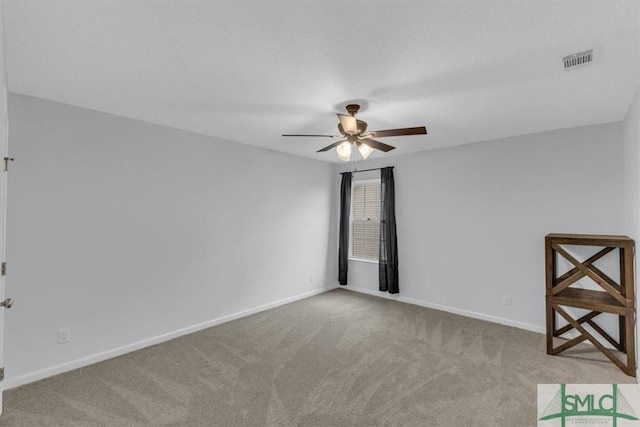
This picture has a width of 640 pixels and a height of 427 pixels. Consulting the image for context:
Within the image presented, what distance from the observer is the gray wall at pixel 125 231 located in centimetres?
265

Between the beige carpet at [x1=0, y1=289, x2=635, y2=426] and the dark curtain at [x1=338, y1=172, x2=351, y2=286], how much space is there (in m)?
1.87

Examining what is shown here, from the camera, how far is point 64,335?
9.20 feet

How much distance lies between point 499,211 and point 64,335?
16.2 feet

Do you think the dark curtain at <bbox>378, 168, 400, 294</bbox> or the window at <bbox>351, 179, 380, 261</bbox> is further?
the window at <bbox>351, 179, 380, 261</bbox>

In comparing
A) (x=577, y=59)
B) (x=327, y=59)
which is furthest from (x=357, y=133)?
(x=577, y=59)

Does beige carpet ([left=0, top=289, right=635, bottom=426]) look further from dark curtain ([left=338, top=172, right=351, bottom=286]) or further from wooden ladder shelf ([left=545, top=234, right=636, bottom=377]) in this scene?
dark curtain ([left=338, top=172, right=351, bottom=286])

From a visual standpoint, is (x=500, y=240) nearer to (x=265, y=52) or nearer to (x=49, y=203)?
(x=265, y=52)

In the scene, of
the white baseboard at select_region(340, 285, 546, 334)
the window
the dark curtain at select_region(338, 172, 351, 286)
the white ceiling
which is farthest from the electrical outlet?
the window

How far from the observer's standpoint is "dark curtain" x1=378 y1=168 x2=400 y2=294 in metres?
4.94

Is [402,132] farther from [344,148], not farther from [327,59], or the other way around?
[327,59]

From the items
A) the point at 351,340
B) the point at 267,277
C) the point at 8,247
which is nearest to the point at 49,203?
the point at 8,247

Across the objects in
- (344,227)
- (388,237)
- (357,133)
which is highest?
(357,133)

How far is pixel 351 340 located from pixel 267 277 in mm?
1680

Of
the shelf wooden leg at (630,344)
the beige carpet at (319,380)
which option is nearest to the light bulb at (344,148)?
the beige carpet at (319,380)
